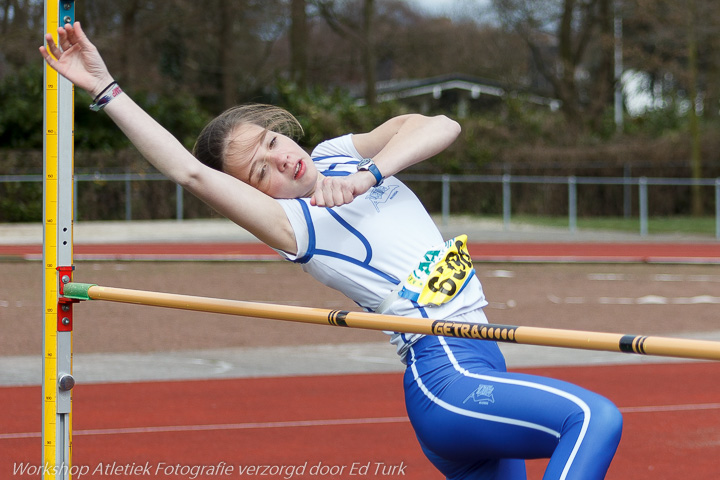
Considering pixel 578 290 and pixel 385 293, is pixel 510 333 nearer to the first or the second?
pixel 385 293

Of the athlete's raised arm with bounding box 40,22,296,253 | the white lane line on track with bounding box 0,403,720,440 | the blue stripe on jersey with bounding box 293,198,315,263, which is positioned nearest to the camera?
the athlete's raised arm with bounding box 40,22,296,253

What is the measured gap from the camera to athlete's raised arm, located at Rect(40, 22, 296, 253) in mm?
2410

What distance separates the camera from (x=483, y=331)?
2.32 m

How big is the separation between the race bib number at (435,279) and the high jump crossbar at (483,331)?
12cm

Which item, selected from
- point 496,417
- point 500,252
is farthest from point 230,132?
point 500,252

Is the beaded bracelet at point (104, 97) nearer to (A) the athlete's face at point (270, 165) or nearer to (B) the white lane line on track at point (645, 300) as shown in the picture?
(A) the athlete's face at point (270, 165)

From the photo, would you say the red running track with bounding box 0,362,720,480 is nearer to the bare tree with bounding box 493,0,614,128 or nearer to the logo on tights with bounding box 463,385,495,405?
the logo on tights with bounding box 463,385,495,405

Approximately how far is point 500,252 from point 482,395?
15.6 meters

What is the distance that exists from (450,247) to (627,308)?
29.4 feet

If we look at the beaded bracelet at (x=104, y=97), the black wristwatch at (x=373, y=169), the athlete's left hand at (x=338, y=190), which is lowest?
the athlete's left hand at (x=338, y=190)

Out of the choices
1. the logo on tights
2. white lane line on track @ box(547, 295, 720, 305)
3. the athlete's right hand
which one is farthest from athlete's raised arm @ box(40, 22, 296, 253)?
white lane line on track @ box(547, 295, 720, 305)

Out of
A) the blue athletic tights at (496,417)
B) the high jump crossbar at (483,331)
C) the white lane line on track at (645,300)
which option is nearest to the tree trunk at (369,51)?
the white lane line on track at (645,300)

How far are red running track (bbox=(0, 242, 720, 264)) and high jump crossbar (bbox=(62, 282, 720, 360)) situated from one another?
42.8ft

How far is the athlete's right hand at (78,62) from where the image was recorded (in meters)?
2.62
